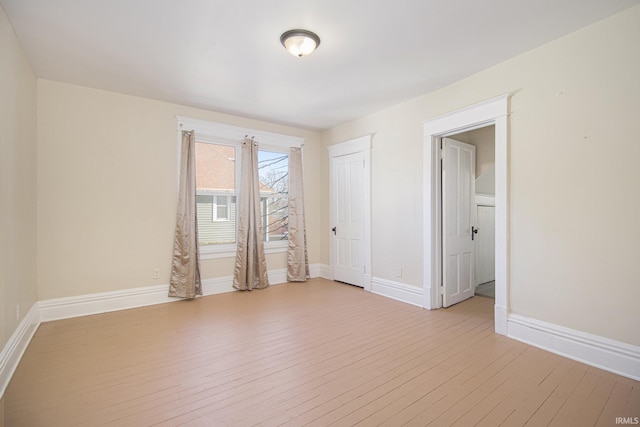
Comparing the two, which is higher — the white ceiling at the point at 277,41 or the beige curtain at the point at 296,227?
the white ceiling at the point at 277,41

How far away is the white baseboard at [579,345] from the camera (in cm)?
225

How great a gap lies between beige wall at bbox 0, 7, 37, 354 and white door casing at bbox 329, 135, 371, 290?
3.98m

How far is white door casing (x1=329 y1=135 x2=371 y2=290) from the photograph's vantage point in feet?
15.6

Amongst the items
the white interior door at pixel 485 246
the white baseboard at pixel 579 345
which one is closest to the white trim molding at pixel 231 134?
the white interior door at pixel 485 246

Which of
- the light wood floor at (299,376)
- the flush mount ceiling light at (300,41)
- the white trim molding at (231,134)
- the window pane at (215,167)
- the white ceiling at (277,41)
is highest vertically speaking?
the white ceiling at (277,41)

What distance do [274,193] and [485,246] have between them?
3.75 metres

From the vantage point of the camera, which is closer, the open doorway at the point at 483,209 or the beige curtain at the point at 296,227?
the open doorway at the point at 483,209

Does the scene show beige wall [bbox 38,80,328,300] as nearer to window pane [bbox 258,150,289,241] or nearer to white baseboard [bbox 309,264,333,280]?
window pane [bbox 258,150,289,241]

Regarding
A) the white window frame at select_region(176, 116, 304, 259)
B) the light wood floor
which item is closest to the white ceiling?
the white window frame at select_region(176, 116, 304, 259)

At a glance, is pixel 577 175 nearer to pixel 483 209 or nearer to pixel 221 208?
pixel 483 209

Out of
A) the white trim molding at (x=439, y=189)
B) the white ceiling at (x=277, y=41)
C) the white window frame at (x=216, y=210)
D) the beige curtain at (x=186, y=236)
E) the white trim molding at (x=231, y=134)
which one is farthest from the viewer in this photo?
the white window frame at (x=216, y=210)

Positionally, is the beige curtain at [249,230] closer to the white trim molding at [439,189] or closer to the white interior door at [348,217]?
the white interior door at [348,217]

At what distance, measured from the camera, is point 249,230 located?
475 cm

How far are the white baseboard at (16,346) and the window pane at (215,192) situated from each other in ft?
6.55
